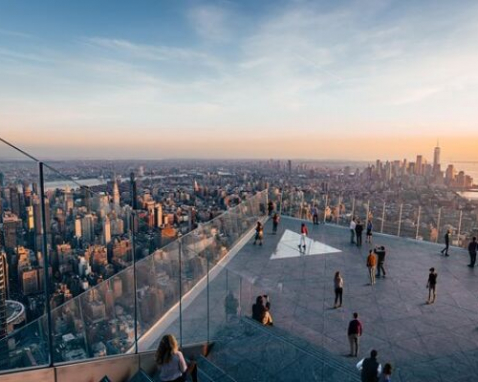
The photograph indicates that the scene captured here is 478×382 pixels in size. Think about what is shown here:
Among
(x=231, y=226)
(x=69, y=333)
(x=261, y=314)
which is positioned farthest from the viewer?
(x=231, y=226)

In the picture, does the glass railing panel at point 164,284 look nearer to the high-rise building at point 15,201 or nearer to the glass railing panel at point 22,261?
the glass railing panel at point 22,261

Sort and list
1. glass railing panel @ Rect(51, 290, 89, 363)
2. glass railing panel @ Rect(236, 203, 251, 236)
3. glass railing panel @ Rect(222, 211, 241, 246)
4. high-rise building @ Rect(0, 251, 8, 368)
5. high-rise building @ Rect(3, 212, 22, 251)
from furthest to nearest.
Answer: glass railing panel @ Rect(236, 203, 251, 236) < glass railing panel @ Rect(222, 211, 241, 246) < high-rise building @ Rect(0, 251, 8, 368) < high-rise building @ Rect(3, 212, 22, 251) < glass railing panel @ Rect(51, 290, 89, 363)

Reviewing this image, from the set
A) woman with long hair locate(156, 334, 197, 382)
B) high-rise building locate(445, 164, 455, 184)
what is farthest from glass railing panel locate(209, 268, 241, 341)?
high-rise building locate(445, 164, 455, 184)

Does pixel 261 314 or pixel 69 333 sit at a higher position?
pixel 69 333

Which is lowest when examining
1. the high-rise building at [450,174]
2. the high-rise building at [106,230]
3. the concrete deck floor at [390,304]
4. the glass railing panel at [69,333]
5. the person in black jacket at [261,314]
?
the concrete deck floor at [390,304]

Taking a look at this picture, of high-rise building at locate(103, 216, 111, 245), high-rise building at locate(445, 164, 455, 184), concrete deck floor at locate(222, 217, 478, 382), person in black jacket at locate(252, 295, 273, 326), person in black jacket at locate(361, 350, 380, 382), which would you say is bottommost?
concrete deck floor at locate(222, 217, 478, 382)

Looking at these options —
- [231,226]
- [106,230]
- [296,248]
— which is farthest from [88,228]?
[296,248]

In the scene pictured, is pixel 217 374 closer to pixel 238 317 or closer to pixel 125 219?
pixel 238 317

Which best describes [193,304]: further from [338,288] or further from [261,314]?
[338,288]

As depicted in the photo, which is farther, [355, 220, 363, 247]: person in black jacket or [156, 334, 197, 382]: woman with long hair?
[355, 220, 363, 247]: person in black jacket

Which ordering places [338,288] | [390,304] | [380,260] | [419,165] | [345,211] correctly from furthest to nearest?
[419,165] → [345,211] → [380,260] → [390,304] → [338,288]

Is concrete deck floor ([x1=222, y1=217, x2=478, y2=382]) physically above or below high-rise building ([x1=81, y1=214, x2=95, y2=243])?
below

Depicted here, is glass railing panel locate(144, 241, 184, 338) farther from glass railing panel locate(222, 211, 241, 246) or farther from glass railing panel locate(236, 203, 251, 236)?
glass railing panel locate(236, 203, 251, 236)

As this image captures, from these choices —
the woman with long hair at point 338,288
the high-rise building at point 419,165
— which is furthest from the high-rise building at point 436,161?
the woman with long hair at point 338,288
